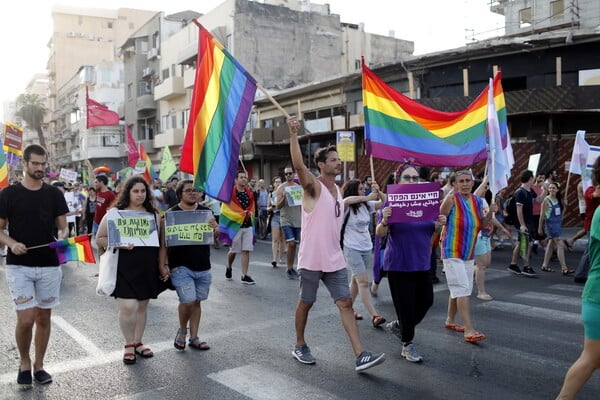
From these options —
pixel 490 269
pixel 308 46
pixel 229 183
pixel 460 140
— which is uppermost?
pixel 308 46

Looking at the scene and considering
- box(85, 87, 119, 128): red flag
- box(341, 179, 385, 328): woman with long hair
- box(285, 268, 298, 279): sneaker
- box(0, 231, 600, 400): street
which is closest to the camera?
box(0, 231, 600, 400): street

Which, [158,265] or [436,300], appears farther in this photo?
[436,300]

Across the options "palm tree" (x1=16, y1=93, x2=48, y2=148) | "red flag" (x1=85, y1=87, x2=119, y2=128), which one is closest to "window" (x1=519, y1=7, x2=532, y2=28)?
"red flag" (x1=85, y1=87, x2=119, y2=128)

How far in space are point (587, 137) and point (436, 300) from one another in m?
13.1

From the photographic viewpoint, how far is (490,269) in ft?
36.5

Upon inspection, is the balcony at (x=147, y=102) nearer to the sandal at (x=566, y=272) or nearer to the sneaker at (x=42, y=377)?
the sandal at (x=566, y=272)

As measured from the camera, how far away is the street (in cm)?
471

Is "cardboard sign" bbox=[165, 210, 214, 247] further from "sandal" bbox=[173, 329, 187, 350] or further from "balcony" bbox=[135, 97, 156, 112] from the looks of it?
"balcony" bbox=[135, 97, 156, 112]

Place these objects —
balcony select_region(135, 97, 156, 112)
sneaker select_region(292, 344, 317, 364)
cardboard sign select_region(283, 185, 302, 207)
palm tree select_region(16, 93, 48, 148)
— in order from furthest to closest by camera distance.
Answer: palm tree select_region(16, 93, 48, 148) → balcony select_region(135, 97, 156, 112) → cardboard sign select_region(283, 185, 302, 207) → sneaker select_region(292, 344, 317, 364)

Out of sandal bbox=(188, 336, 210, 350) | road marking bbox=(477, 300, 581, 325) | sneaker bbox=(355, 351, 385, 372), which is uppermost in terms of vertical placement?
sneaker bbox=(355, 351, 385, 372)

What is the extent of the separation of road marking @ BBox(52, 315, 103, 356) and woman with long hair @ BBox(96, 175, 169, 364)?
1.73 feet

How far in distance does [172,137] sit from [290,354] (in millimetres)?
40045

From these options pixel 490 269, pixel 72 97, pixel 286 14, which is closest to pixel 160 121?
pixel 286 14

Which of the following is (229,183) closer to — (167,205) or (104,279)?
(104,279)
